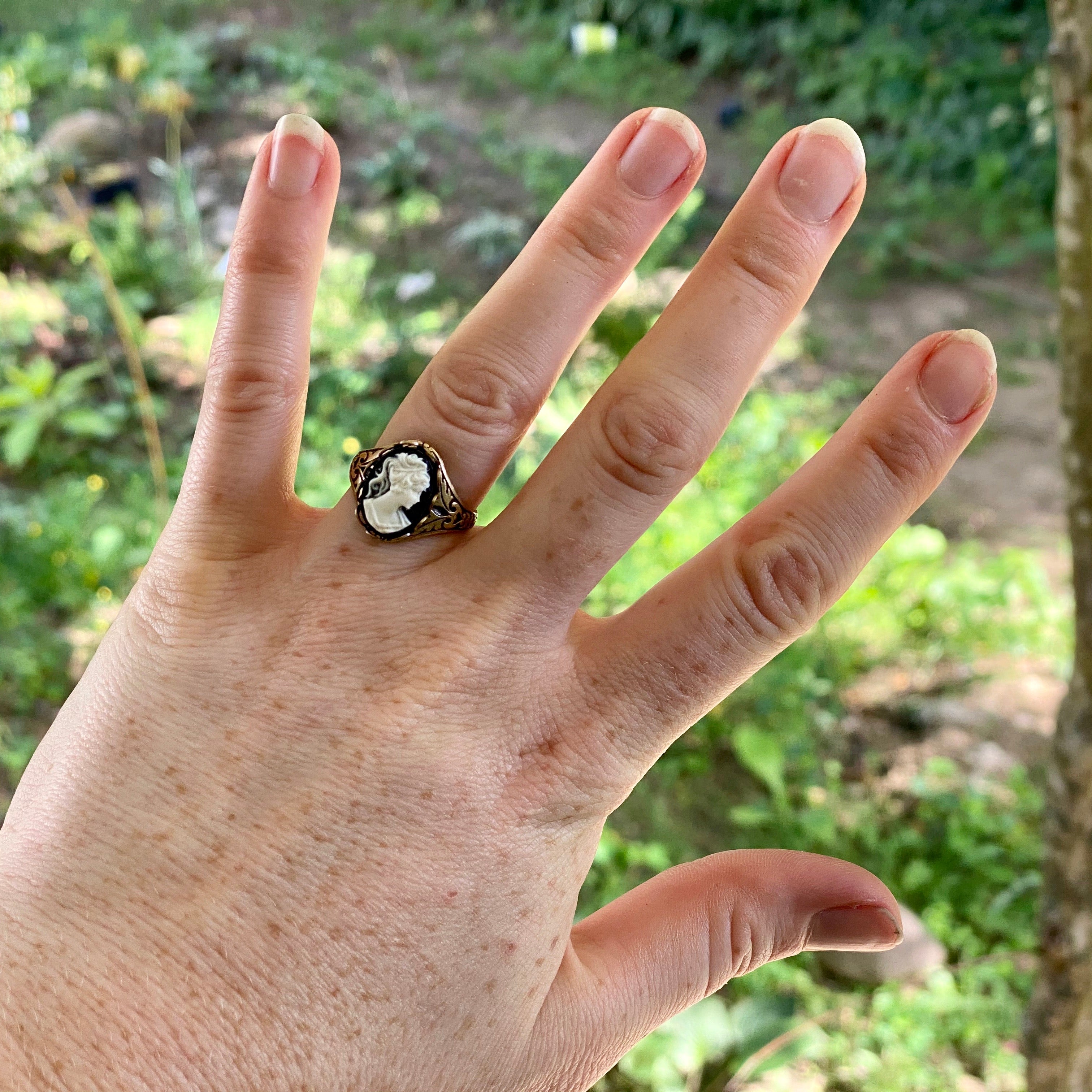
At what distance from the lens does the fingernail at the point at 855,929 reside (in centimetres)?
117

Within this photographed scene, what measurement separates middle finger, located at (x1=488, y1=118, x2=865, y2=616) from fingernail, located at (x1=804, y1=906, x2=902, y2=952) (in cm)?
52

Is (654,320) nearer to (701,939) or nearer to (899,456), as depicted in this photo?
(899,456)

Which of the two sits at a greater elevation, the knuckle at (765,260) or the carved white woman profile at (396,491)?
the knuckle at (765,260)

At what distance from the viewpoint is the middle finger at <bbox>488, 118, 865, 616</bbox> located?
119 centimetres

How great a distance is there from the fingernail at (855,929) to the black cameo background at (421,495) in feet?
2.37

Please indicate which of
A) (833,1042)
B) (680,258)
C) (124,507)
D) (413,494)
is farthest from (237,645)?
(680,258)

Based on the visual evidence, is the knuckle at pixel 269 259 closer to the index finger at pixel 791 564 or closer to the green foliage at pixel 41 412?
the index finger at pixel 791 564

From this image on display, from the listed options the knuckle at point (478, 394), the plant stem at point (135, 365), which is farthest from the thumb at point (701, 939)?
the plant stem at point (135, 365)

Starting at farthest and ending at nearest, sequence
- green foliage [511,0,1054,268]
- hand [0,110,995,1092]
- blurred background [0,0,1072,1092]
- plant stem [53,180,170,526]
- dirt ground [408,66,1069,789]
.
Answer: green foliage [511,0,1054,268]
plant stem [53,180,170,526]
dirt ground [408,66,1069,789]
blurred background [0,0,1072,1092]
hand [0,110,995,1092]

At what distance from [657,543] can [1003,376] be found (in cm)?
295

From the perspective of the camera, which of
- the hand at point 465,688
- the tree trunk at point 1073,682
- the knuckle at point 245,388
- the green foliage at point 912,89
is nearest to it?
the hand at point 465,688

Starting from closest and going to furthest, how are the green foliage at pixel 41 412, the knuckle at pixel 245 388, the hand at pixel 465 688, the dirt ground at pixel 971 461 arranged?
the hand at pixel 465 688, the knuckle at pixel 245 388, the dirt ground at pixel 971 461, the green foliage at pixel 41 412

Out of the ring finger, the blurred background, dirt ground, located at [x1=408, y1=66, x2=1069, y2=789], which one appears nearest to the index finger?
the ring finger

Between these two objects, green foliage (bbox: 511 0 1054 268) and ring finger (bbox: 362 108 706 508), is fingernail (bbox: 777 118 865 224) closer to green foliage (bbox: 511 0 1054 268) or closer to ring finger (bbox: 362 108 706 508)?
ring finger (bbox: 362 108 706 508)
